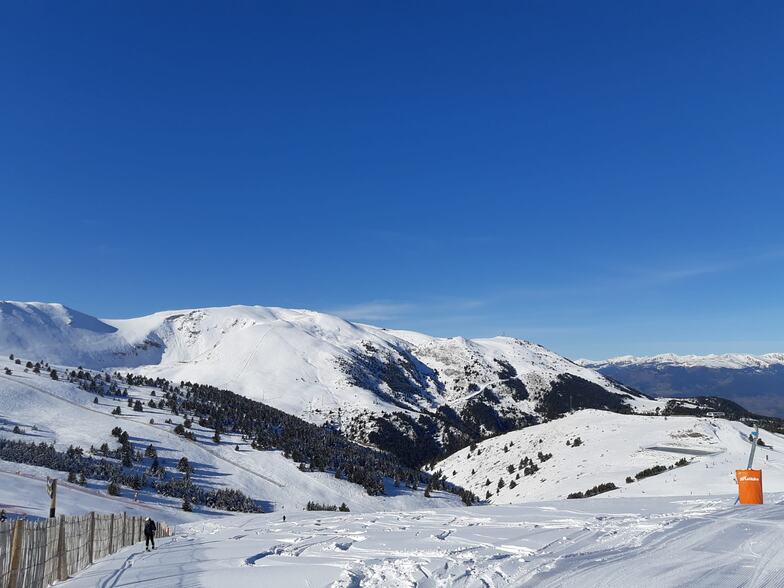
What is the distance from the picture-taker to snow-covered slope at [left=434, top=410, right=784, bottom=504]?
39.0 meters

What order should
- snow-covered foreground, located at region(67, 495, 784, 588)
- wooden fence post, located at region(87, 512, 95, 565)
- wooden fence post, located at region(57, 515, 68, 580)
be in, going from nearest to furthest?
snow-covered foreground, located at region(67, 495, 784, 588) → wooden fence post, located at region(57, 515, 68, 580) → wooden fence post, located at region(87, 512, 95, 565)

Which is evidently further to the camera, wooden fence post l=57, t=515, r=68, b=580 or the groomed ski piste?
wooden fence post l=57, t=515, r=68, b=580

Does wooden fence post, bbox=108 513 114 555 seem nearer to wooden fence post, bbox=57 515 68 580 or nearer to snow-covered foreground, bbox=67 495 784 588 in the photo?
snow-covered foreground, bbox=67 495 784 588

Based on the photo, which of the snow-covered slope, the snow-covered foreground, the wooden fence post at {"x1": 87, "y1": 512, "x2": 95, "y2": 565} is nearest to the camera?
the snow-covered foreground

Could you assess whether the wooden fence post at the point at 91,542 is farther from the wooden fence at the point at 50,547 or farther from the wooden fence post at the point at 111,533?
the wooden fence post at the point at 111,533

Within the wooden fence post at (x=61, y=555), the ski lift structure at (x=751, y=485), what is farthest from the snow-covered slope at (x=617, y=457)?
the wooden fence post at (x=61, y=555)

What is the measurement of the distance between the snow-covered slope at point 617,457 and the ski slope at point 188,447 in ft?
33.6

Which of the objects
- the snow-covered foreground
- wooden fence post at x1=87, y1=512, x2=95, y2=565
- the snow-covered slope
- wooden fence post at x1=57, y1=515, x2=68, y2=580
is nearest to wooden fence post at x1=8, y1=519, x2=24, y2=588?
the snow-covered foreground

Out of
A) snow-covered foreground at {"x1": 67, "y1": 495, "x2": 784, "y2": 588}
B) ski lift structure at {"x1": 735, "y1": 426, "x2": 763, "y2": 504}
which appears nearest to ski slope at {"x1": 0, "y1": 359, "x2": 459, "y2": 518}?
snow-covered foreground at {"x1": 67, "y1": 495, "x2": 784, "y2": 588}

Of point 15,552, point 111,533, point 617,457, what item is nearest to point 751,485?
point 15,552

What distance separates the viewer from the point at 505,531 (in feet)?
52.5

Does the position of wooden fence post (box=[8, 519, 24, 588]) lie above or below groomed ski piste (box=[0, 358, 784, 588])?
above

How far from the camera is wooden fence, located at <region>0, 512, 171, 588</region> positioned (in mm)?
10469

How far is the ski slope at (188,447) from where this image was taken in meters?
56.4
